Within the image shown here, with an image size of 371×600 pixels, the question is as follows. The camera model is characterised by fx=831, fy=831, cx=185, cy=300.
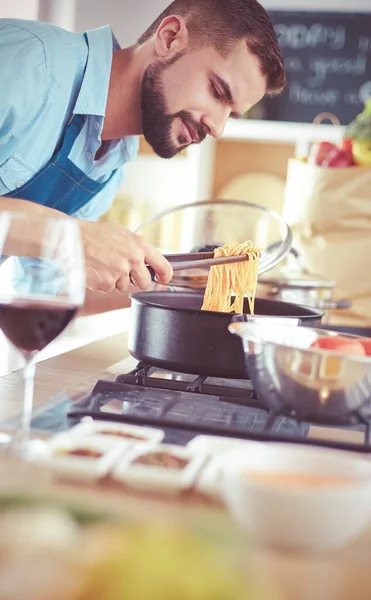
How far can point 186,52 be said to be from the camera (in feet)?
6.48

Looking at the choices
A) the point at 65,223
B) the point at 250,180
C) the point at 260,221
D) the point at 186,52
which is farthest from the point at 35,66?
the point at 250,180

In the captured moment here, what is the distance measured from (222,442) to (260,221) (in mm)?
1252

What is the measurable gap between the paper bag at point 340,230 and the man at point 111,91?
640mm

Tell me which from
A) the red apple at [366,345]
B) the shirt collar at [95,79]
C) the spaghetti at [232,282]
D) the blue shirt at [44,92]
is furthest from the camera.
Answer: the shirt collar at [95,79]

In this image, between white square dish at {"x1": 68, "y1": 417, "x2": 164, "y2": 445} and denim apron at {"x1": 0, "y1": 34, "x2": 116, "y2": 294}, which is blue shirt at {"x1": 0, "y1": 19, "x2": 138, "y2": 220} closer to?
denim apron at {"x1": 0, "y1": 34, "x2": 116, "y2": 294}

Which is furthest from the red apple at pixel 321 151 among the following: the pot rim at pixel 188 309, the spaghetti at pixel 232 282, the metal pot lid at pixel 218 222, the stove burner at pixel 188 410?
the stove burner at pixel 188 410

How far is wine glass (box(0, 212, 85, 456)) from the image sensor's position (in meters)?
0.73

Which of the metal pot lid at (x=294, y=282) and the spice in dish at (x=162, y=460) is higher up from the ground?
the metal pot lid at (x=294, y=282)

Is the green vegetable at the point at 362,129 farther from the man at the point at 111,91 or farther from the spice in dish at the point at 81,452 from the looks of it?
the spice in dish at the point at 81,452

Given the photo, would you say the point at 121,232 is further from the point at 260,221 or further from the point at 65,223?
the point at 260,221

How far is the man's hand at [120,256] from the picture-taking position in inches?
45.3

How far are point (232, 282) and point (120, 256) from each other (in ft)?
1.08

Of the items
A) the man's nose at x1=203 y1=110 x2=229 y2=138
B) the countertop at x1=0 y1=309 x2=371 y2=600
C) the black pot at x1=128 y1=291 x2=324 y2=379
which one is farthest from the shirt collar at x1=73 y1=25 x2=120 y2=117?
the countertop at x1=0 y1=309 x2=371 y2=600

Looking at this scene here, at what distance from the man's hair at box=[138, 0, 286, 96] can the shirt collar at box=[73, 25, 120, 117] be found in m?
0.22
